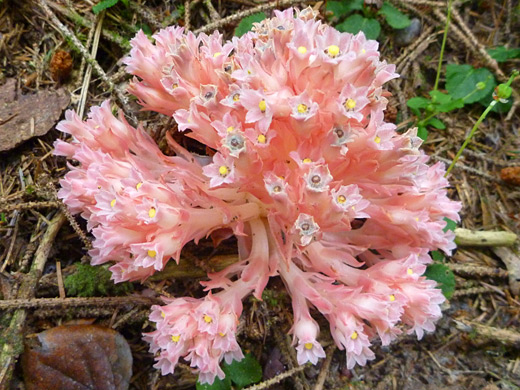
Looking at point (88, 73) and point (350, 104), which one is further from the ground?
point (350, 104)

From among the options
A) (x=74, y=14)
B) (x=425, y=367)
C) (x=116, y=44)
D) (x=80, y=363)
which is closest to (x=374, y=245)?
(x=425, y=367)

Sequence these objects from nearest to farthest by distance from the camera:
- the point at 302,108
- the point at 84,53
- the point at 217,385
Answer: the point at 302,108, the point at 217,385, the point at 84,53

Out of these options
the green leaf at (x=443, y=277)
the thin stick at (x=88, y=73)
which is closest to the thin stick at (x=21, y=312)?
the thin stick at (x=88, y=73)

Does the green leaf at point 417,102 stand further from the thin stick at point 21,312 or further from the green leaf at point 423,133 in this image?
the thin stick at point 21,312

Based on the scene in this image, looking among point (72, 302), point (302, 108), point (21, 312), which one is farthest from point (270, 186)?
point (21, 312)

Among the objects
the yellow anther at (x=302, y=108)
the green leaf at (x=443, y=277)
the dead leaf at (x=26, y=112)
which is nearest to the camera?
the yellow anther at (x=302, y=108)

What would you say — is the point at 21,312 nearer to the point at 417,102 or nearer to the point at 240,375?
the point at 240,375

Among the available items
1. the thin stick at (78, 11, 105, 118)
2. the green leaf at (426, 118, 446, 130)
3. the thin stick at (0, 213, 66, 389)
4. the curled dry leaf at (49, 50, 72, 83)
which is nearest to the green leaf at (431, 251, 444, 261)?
the green leaf at (426, 118, 446, 130)
